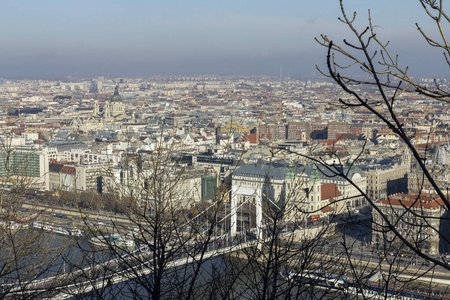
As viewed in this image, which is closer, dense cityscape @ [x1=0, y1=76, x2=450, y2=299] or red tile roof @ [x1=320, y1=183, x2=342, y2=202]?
dense cityscape @ [x1=0, y1=76, x2=450, y2=299]

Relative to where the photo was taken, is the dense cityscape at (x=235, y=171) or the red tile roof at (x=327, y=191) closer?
the dense cityscape at (x=235, y=171)

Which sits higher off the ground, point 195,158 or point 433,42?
point 433,42

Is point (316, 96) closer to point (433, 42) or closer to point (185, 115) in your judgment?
point (185, 115)

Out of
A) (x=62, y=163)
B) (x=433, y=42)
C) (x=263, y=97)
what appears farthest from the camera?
(x=263, y=97)

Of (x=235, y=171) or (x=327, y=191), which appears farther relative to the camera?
(x=327, y=191)

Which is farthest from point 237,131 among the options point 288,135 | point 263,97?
point 263,97

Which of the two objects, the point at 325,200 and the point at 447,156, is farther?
the point at 447,156

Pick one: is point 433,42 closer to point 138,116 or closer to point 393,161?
point 393,161

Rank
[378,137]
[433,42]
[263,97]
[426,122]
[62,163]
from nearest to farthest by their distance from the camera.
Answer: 1. [433,42]
2. [62,163]
3. [378,137]
4. [426,122]
5. [263,97]

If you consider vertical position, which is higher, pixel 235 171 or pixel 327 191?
pixel 235 171
